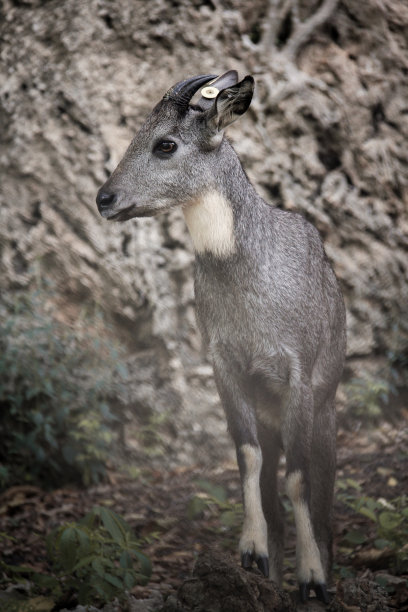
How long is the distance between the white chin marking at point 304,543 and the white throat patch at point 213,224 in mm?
1468

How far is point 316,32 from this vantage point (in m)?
7.95

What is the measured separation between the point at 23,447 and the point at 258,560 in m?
3.04

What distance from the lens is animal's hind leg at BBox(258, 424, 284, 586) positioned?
185 inches

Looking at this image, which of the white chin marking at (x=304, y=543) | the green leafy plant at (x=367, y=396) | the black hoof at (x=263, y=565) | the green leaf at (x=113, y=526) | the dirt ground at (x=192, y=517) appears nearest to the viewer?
the black hoof at (x=263, y=565)

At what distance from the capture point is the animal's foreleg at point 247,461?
4.06 m

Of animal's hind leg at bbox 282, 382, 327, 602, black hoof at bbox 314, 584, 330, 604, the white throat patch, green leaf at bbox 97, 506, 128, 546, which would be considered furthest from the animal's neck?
black hoof at bbox 314, 584, 330, 604

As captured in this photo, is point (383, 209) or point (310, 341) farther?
point (383, 209)

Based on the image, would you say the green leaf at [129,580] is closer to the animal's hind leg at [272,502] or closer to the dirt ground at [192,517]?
the dirt ground at [192,517]

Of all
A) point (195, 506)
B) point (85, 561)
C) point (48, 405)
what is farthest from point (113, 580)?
point (48, 405)

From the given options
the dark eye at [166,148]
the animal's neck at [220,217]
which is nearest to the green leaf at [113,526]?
the animal's neck at [220,217]

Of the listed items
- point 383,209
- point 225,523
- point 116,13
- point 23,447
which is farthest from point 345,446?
point 116,13

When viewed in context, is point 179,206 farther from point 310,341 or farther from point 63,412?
point 63,412

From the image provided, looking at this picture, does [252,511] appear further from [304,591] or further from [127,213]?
[127,213]

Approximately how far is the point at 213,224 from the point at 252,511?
1.75 metres
